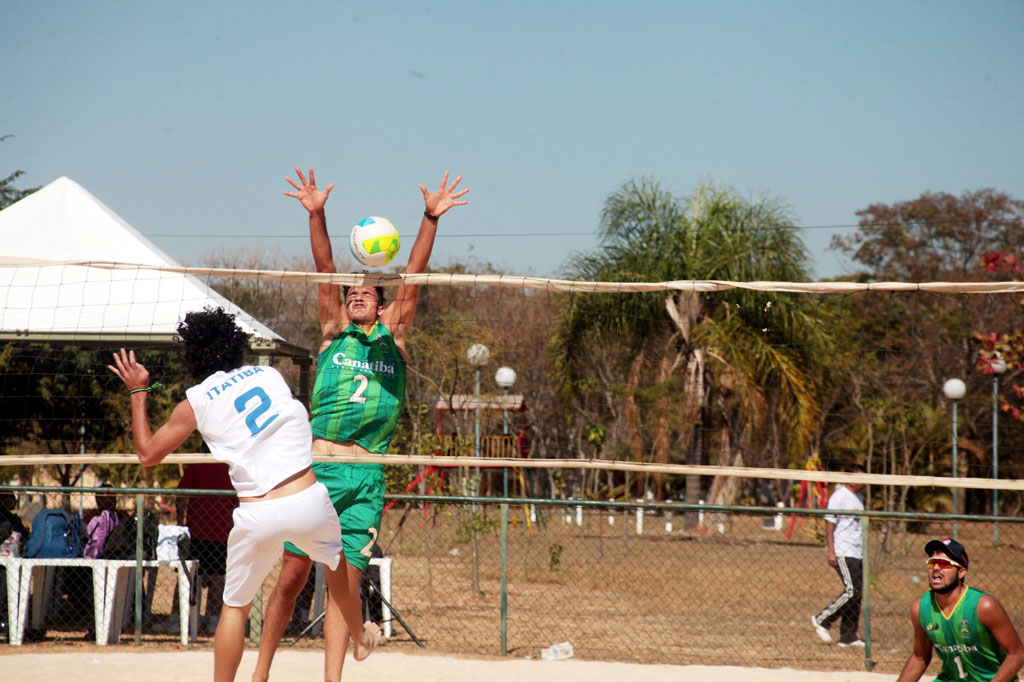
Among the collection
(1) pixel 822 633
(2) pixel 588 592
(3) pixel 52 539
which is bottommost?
(2) pixel 588 592

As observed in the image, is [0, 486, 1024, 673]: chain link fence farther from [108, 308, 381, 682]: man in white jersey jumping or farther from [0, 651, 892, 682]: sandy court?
[108, 308, 381, 682]: man in white jersey jumping

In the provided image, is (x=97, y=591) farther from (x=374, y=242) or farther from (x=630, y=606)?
(x=630, y=606)

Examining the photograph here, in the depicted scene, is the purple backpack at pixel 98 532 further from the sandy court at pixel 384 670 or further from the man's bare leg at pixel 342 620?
the man's bare leg at pixel 342 620

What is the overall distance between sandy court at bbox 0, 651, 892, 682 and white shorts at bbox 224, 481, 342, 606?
2.68 metres

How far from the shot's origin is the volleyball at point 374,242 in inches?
241

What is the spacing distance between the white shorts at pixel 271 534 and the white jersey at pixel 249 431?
0.10 m

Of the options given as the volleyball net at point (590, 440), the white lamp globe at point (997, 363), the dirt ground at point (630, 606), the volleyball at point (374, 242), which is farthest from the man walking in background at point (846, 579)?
the volleyball at point (374, 242)

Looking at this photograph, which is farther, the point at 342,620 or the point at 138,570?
the point at 138,570

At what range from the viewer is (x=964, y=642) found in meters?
4.83

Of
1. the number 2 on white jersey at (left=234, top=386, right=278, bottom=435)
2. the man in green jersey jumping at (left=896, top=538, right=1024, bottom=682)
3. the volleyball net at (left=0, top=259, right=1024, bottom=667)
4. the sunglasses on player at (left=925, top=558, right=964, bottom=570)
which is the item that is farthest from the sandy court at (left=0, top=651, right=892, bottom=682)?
the number 2 on white jersey at (left=234, top=386, right=278, bottom=435)

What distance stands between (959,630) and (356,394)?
3196 millimetres

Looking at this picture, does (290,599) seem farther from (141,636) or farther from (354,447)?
(141,636)

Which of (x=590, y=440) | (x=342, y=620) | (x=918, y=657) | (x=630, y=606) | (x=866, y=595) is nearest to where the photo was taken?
(x=918, y=657)

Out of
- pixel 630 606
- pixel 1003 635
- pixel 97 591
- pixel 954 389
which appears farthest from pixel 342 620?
pixel 954 389
